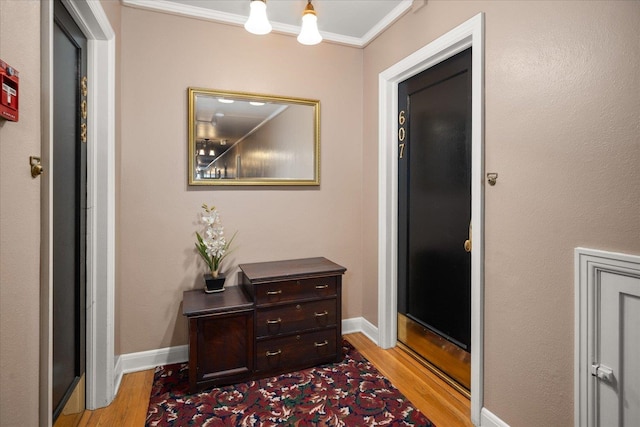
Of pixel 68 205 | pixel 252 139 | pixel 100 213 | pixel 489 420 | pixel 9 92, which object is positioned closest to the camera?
pixel 9 92

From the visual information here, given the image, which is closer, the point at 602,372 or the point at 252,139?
the point at 602,372

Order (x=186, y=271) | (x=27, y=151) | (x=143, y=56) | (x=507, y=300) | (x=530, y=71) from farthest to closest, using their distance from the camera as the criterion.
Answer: (x=186, y=271), (x=143, y=56), (x=507, y=300), (x=530, y=71), (x=27, y=151)

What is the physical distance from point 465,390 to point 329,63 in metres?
2.66

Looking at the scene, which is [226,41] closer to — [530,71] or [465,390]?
[530,71]

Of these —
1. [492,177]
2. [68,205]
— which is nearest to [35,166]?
[68,205]

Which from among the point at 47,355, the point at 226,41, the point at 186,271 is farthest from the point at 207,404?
the point at 226,41

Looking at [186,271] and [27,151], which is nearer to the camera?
[27,151]

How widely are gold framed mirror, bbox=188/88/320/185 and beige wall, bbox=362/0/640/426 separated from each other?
1.37m

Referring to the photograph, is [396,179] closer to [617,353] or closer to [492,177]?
[492,177]

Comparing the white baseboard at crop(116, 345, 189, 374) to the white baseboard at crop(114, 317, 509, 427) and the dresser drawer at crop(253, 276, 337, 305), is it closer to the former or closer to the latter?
the white baseboard at crop(114, 317, 509, 427)

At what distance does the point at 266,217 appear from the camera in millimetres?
2816

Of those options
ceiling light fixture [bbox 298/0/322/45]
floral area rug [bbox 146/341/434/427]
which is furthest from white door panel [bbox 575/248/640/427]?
ceiling light fixture [bbox 298/0/322/45]

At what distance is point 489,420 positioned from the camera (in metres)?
1.80

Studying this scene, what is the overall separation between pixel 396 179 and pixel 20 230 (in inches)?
93.1
